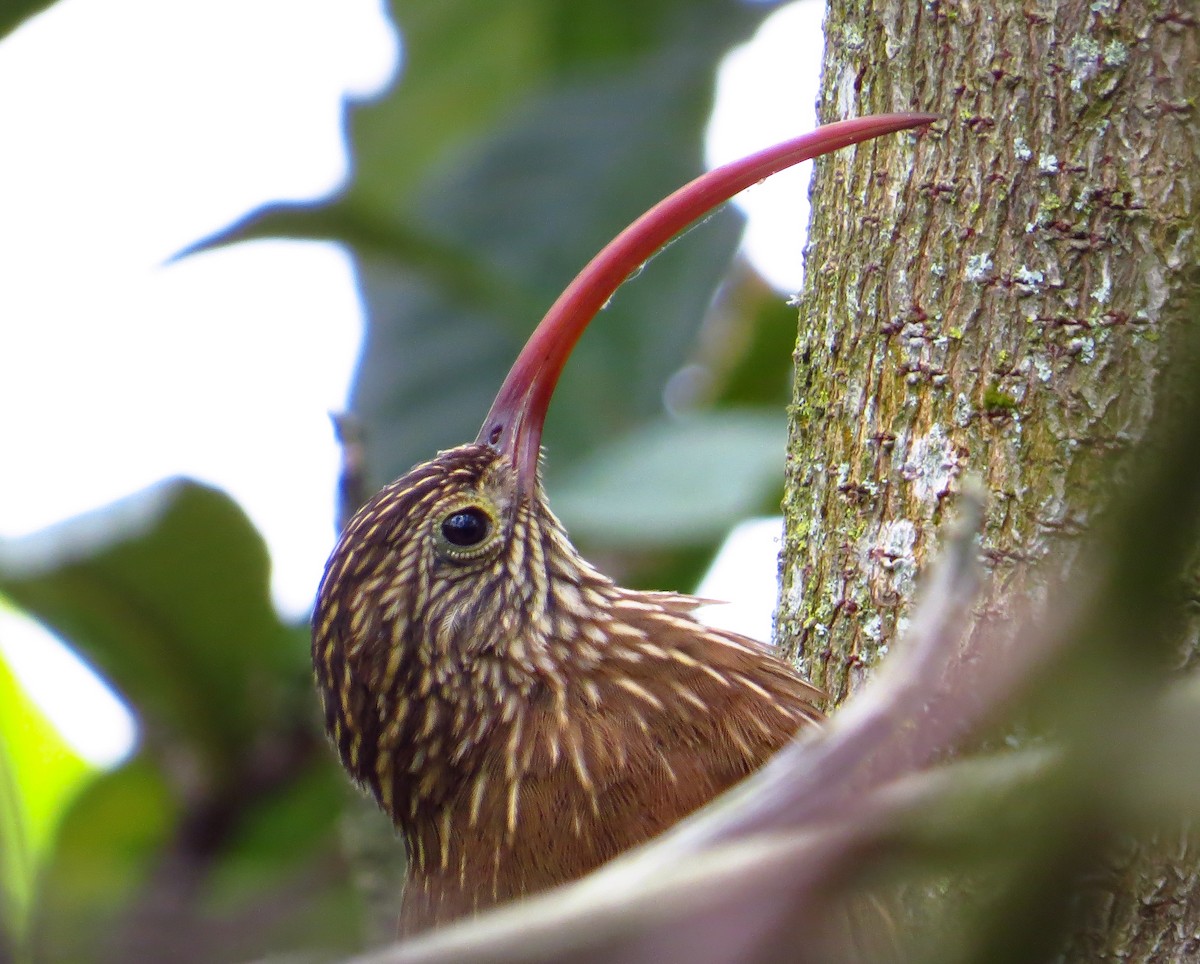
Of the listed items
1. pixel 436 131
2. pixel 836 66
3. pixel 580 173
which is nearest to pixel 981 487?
pixel 836 66

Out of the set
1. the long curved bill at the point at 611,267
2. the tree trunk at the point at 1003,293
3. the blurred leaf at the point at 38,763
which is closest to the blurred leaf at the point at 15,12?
the blurred leaf at the point at 38,763

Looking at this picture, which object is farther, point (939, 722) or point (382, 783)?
point (382, 783)

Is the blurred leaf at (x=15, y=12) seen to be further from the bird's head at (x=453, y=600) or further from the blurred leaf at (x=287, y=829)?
the blurred leaf at (x=287, y=829)

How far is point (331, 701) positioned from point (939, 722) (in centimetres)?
236

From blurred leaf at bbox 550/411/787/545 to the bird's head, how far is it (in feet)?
3.10

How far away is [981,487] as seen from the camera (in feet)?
8.95

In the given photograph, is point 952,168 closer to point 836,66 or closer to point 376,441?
point 836,66

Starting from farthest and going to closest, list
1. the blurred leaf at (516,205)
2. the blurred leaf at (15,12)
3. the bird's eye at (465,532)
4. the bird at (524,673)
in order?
the blurred leaf at (516,205) < the blurred leaf at (15,12) < the bird's eye at (465,532) < the bird at (524,673)

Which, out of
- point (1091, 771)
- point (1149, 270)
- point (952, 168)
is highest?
point (952, 168)

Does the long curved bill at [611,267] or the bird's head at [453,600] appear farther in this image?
the bird's head at [453,600]

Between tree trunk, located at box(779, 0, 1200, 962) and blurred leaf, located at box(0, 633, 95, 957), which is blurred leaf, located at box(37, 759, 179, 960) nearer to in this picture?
blurred leaf, located at box(0, 633, 95, 957)

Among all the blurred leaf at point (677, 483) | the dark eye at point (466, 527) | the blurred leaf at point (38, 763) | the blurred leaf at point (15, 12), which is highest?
the blurred leaf at point (15, 12)

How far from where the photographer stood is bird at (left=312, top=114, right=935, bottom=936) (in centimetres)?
300

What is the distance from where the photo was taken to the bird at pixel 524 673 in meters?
3.00
